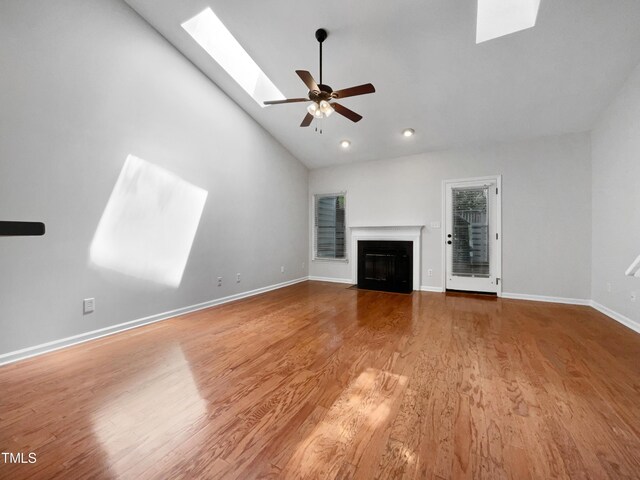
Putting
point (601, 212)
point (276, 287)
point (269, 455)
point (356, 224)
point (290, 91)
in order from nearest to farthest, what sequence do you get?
point (269, 455), point (601, 212), point (290, 91), point (276, 287), point (356, 224)

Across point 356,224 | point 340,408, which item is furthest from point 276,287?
point 340,408

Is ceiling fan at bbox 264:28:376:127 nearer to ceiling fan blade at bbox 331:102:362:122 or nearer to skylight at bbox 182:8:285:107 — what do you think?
ceiling fan blade at bbox 331:102:362:122

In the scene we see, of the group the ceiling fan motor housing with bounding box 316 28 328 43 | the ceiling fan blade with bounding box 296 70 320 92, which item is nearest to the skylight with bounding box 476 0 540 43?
the ceiling fan motor housing with bounding box 316 28 328 43

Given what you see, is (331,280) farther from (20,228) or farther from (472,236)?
(20,228)

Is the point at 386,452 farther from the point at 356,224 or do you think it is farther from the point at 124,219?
the point at 356,224

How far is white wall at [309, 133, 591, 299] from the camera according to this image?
3.93m

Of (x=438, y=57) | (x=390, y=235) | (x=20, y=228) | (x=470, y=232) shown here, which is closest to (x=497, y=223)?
(x=470, y=232)

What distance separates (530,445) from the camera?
1.23m

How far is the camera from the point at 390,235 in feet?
17.0

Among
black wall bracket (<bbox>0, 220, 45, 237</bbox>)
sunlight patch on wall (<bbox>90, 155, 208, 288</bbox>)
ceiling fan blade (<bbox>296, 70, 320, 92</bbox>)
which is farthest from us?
sunlight patch on wall (<bbox>90, 155, 208, 288</bbox>)

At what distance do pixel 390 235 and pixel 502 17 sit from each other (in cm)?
337

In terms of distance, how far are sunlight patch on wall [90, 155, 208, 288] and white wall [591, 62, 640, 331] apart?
17.0 feet

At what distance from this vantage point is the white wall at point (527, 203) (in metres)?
3.93

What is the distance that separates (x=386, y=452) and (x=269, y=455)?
538 mm
